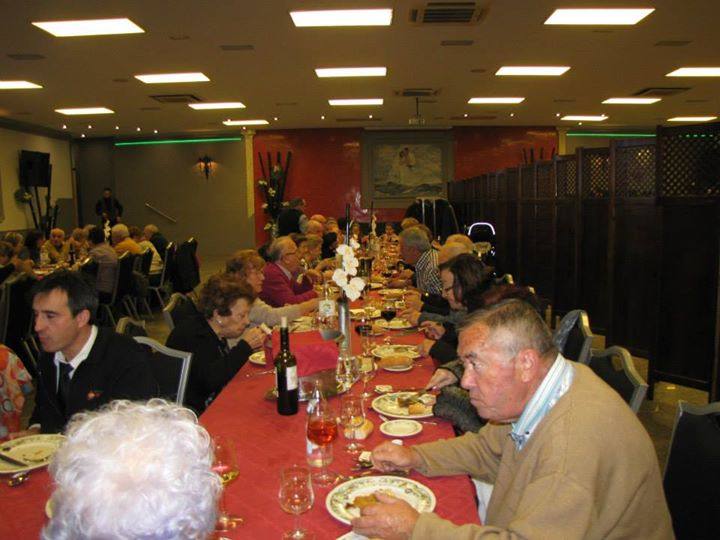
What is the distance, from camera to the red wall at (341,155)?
54.1ft

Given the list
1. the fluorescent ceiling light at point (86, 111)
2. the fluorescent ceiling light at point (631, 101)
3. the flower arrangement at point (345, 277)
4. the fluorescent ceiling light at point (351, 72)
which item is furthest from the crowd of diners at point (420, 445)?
the fluorescent ceiling light at point (631, 101)

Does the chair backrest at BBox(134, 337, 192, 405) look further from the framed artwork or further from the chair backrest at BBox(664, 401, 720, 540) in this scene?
the framed artwork

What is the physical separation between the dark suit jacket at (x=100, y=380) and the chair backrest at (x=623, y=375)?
1.73 meters

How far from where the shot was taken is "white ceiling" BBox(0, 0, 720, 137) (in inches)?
249

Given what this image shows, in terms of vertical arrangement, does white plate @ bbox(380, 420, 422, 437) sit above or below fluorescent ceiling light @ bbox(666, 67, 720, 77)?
below

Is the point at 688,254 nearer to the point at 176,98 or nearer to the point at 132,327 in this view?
the point at 132,327

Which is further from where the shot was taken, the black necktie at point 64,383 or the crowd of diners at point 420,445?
the black necktie at point 64,383

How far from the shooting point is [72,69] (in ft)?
28.3

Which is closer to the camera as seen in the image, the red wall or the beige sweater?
the beige sweater

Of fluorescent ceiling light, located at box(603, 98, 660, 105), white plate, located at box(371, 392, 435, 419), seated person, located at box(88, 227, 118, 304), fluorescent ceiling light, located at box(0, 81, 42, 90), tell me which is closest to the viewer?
white plate, located at box(371, 392, 435, 419)

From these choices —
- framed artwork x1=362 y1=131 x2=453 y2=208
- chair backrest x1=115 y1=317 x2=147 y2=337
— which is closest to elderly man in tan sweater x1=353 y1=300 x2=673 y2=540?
chair backrest x1=115 y1=317 x2=147 y2=337

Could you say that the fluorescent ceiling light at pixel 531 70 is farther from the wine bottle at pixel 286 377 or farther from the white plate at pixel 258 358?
the wine bottle at pixel 286 377

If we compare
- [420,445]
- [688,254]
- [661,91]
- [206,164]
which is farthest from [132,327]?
[206,164]

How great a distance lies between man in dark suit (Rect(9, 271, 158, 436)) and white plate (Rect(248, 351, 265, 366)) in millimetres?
706
